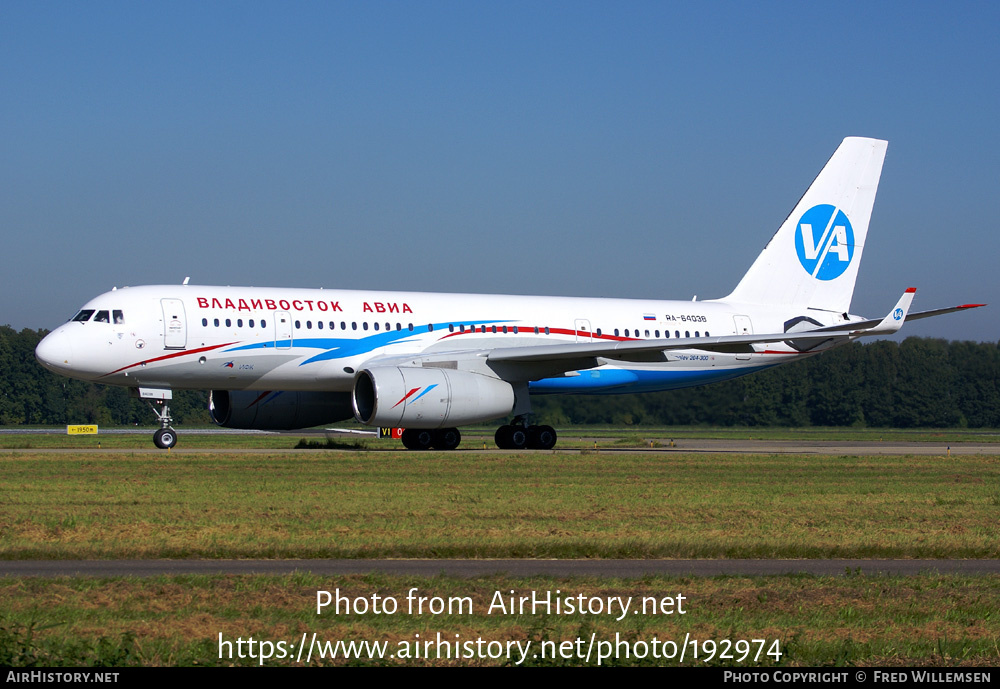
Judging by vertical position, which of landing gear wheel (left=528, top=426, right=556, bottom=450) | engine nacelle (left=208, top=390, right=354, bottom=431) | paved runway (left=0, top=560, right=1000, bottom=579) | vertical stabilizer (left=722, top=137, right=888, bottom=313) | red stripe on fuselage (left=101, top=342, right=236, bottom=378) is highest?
vertical stabilizer (left=722, top=137, right=888, bottom=313)

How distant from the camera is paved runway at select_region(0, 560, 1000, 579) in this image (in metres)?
12.1

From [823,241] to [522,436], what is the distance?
44.9 ft

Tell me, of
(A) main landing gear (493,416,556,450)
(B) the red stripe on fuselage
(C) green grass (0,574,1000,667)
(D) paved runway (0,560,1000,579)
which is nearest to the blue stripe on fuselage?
(A) main landing gear (493,416,556,450)

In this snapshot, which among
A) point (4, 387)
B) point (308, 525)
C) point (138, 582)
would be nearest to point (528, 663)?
point (138, 582)

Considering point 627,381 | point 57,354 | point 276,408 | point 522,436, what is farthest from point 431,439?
point 57,354

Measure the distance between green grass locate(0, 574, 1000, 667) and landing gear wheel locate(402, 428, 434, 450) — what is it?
2181 centimetres

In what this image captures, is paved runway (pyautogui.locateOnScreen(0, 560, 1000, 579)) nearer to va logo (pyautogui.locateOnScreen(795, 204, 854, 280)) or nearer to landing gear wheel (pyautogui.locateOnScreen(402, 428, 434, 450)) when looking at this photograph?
landing gear wheel (pyautogui.locateOnScreen(402, 428, 434, 450))

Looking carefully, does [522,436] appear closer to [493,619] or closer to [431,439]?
[431,439]

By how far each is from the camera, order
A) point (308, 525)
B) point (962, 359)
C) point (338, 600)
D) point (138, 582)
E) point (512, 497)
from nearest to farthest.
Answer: point (338, 600) → point (138, 582) → point (308, 525) → point (512, 497) → point (962, 359)

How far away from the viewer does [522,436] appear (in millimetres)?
34156

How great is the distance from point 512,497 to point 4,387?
168 feet
